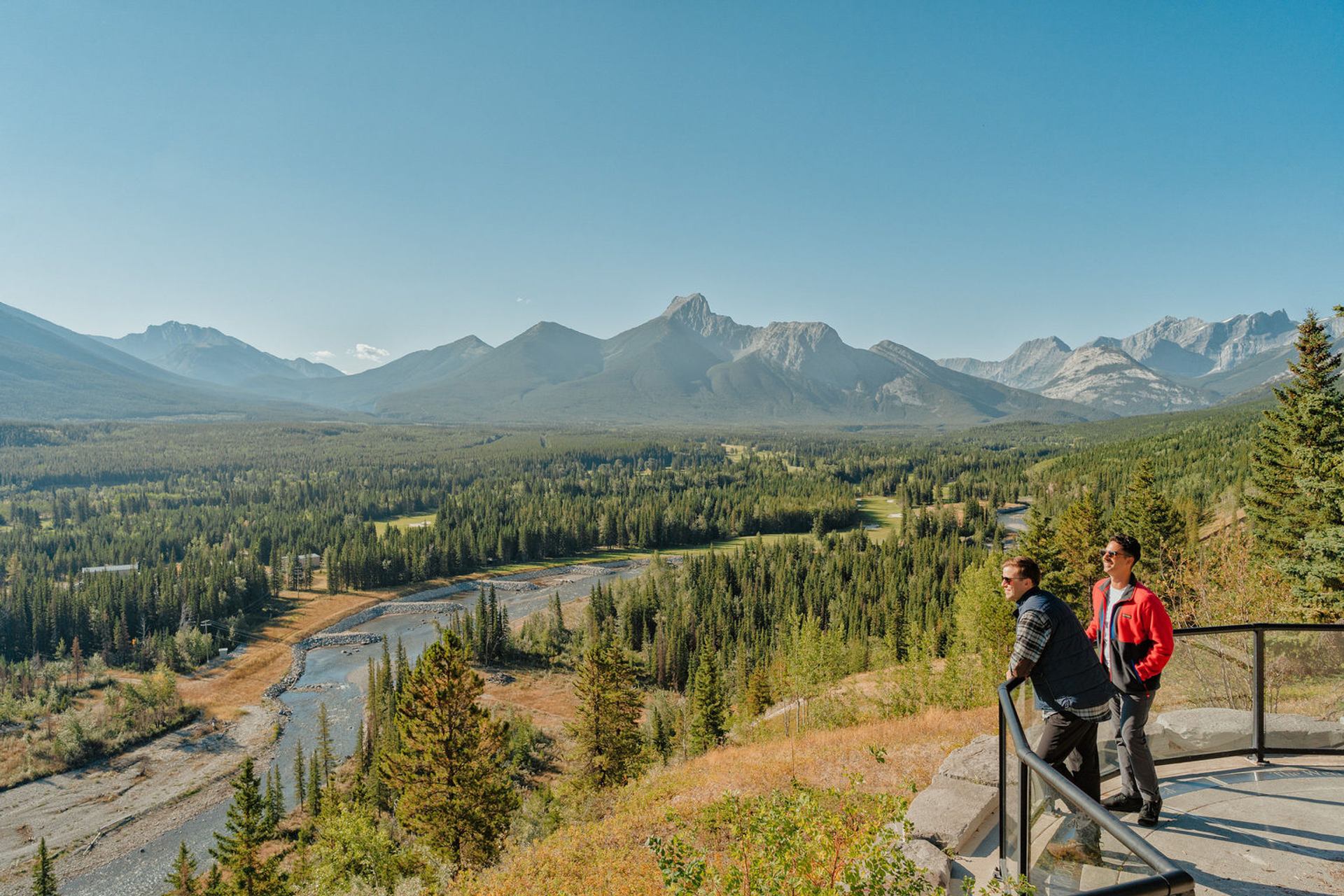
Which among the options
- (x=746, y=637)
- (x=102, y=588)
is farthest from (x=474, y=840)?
(x=102, y=588)

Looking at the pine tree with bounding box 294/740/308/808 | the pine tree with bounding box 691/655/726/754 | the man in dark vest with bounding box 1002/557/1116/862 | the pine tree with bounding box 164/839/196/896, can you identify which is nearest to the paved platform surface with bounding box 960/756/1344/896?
the man in dark vest with bounding box 1002/557/1116/862

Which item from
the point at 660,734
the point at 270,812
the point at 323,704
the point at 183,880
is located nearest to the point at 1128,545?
the point at 183,880

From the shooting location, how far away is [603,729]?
4081cm

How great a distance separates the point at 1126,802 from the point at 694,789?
11298mm

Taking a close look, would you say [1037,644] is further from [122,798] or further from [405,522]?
[405,522]

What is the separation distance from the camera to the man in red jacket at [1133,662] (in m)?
8.19

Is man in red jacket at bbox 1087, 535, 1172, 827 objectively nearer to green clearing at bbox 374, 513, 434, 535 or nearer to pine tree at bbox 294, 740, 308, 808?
pine tree at bbox 294, 740, 308, 808

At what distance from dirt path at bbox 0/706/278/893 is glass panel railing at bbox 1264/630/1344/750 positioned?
2744 inches

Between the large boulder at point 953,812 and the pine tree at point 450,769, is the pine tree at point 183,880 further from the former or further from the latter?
the large boulder at point 953,812

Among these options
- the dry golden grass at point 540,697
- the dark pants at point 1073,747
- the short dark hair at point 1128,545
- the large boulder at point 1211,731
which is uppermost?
the short dark hair at point 1128,545

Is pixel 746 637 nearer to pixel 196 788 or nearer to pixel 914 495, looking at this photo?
pixel 196 788

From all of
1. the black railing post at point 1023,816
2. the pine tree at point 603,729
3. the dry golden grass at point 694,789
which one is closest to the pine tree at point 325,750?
the pine tree at point 603,729

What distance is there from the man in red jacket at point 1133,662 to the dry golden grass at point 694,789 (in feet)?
14.7

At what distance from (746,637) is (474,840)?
57.0 m
